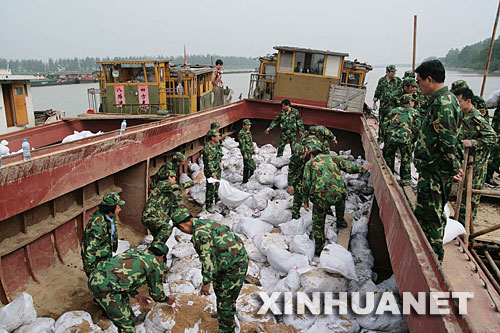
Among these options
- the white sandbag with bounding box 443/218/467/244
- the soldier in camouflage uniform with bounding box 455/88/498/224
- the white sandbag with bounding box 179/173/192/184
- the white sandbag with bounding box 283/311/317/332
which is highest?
the soldier in camouflage uniform with bounding box 455/88/498/224

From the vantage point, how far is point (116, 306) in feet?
8.95

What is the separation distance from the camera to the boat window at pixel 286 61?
30.6ft

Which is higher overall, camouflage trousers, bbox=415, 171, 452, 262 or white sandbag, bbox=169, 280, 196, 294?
camouflage trousers, bbox=415, 171, 452, 262

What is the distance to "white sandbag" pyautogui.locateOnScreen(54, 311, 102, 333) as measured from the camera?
299 cm

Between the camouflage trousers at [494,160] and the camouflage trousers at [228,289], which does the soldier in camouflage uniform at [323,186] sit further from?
the camouflage trousers at [494,160]

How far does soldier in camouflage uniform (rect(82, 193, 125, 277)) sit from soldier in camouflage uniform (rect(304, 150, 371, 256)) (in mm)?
2181

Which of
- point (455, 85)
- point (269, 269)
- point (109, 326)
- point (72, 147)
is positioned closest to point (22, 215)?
point (72, 147)

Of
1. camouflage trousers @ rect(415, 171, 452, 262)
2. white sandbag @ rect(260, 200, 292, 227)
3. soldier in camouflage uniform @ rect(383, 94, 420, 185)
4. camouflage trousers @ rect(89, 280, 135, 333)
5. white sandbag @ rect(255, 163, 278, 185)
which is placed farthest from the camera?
white sandbag @ rect(255, 163, 278, 185)

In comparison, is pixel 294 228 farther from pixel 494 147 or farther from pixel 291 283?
pixel 494 147

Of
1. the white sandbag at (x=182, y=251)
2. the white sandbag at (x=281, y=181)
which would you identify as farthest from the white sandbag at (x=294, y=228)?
the white sandbag at (x=281, y=181)

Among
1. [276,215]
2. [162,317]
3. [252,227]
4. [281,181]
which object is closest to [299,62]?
[281,181]

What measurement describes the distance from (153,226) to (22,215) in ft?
4.55

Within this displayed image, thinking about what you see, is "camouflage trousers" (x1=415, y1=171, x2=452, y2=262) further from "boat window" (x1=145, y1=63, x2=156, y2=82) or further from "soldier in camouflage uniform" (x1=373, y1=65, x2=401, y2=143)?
"boat window" (x1=145, y1=63, x2=156, y2=82)

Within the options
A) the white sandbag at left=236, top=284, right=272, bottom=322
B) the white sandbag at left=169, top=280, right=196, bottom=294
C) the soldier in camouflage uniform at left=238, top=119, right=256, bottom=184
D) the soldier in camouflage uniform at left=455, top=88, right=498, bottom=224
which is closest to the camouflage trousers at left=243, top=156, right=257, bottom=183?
the soldier in camouflage uniform at left=238, top=119, right=256, bottom=184
